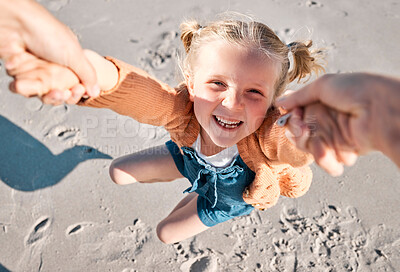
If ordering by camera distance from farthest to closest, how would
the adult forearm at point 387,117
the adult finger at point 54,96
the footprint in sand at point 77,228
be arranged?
1. the footprint in sand at point 77,228
2. the adult finger at point 54,96
3. the adult forearm at point 387,117

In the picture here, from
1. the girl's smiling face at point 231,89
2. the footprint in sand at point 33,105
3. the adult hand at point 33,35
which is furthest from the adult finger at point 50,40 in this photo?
the footprint in sand at point 33,105

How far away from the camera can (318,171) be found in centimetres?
191

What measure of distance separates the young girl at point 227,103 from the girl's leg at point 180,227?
0.16 metres

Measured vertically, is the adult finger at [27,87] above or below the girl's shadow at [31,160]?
above

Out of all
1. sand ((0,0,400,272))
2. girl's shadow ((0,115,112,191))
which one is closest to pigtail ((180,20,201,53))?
sand ((0,0,400,272))

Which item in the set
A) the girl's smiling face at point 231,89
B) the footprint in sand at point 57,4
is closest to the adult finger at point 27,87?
the girl's smiling face at point 231,89

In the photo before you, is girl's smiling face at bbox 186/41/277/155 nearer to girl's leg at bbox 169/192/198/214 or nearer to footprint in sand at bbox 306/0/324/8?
girl's leg at bbox 169/192/198/214

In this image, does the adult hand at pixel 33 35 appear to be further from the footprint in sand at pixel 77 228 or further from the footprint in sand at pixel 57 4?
the footprint in sand at pixel 57 4

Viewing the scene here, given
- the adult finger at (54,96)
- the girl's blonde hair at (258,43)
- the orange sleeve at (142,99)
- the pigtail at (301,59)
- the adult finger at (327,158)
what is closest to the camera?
the adult finger at (327,158)

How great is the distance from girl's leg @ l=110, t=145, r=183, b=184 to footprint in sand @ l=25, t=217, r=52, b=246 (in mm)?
424

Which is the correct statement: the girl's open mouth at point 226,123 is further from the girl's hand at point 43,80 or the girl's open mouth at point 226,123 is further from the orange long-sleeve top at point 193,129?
the girl's hand at point 43,80

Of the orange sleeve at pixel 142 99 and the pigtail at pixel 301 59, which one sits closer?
the orange sleeve at pixel 142 99

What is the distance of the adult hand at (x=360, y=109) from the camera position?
1.78 feet

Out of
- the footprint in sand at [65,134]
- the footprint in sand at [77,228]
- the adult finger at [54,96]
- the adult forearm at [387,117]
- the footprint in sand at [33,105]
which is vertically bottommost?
the footprint in sand at [77,228]
